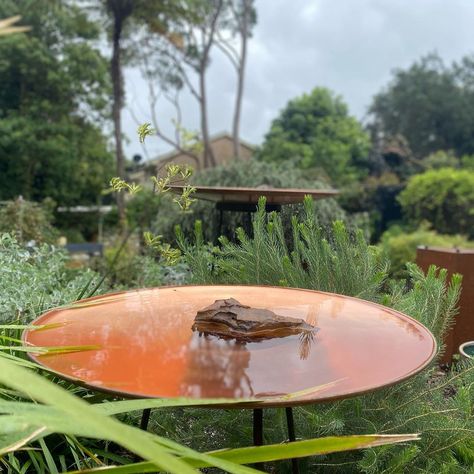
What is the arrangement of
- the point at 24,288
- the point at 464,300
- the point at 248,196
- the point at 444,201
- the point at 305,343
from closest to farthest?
the point at 305,343 < the point at 24,288 < the point at 248,196 < the point at 464,300 < the point at 444,201

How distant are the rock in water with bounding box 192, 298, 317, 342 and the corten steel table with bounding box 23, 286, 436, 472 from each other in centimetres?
4

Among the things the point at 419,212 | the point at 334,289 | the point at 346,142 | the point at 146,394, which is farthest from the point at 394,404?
the point at 346,142

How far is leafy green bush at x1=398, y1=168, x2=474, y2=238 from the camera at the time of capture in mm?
13691

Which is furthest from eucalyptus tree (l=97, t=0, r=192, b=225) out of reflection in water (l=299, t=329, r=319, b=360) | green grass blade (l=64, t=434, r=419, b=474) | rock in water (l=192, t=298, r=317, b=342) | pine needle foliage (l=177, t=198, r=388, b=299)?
green grass blade (l=64, t=434, r=419, b=474)

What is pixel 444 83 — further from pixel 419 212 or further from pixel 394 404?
pixel 394 404

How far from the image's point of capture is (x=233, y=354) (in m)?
1.37

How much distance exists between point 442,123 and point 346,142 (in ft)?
20.3

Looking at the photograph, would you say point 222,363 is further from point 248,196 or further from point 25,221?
point 25,221

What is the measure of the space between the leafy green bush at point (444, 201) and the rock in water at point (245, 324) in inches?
495

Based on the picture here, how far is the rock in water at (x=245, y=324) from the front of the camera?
1.51 metres

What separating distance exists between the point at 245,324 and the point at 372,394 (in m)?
0.60

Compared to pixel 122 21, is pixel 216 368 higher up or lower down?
lower down

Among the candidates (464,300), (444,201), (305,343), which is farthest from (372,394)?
(444,201)

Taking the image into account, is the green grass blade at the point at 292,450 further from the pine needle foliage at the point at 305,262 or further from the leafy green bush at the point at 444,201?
the leafy green bush at the point at 444,201
